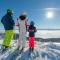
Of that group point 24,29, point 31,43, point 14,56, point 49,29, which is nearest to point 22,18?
point 24,29

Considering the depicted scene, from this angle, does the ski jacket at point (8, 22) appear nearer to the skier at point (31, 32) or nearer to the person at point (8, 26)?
the person at point (8, 26)

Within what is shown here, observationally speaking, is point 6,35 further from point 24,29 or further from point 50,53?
point 50,53

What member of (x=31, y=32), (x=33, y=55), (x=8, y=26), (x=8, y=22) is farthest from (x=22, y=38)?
(x=33, y=55)

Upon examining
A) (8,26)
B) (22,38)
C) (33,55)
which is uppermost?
(8,26)

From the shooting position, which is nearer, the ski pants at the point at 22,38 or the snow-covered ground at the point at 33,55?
the snow-covered ground at the point at 33,55

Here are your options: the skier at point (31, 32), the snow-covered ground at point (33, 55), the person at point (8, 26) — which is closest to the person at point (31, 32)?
the skier at point (31, 32)

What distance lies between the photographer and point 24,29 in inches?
401

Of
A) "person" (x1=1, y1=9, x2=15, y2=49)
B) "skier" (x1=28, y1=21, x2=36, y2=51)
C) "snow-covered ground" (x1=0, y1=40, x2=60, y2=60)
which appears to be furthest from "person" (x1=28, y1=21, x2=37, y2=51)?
"person" (x1=1, y1=9, x2=15, y2=49)

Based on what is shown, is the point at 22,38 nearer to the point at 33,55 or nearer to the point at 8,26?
the point at 8,26

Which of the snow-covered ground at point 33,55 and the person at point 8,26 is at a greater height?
the person at point 8,26

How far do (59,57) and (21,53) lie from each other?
161 centimetres

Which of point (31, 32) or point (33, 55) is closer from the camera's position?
point (33, 55)

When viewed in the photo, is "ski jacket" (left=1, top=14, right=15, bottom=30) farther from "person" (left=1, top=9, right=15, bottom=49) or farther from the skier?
the skier

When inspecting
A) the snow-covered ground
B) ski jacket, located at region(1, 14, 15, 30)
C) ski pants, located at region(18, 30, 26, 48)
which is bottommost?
the snow-covered ground
